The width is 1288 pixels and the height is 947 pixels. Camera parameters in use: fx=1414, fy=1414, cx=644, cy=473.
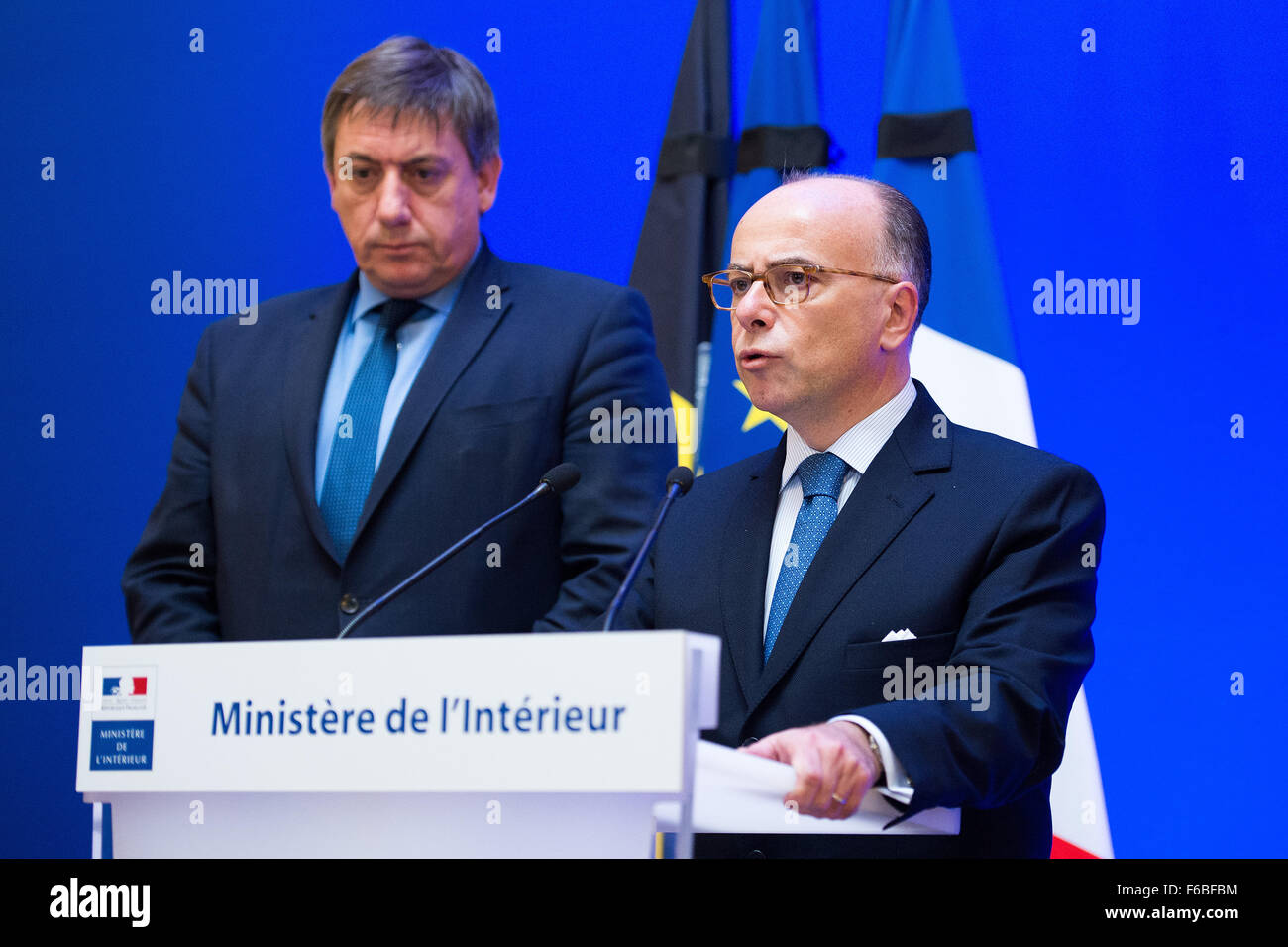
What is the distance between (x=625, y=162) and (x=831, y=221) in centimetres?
129

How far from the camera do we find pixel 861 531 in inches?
92.1

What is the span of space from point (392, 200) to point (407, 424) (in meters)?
0.51

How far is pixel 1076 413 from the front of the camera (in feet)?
11.3

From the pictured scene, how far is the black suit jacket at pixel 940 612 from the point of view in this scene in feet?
6.85

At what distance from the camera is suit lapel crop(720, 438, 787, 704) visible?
231 centimetres

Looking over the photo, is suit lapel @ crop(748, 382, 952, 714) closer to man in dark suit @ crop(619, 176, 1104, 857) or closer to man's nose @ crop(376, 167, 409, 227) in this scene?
man in dark suit @ crop(619, 176, 1104, 857)

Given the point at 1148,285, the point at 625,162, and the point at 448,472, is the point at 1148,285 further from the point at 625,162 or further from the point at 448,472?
the point at 448,472

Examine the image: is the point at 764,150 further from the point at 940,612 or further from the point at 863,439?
the point at 940,612

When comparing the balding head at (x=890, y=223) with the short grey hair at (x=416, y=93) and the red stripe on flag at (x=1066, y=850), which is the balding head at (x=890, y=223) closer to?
the short grey hair at (x=416, y=93)

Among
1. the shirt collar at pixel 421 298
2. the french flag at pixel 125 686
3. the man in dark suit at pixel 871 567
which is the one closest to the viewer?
the french flag at pixel 125 686

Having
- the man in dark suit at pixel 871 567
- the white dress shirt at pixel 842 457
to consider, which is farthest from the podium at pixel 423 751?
the white dress shirt at pixel 842 457

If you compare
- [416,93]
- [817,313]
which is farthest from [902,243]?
[416,93]

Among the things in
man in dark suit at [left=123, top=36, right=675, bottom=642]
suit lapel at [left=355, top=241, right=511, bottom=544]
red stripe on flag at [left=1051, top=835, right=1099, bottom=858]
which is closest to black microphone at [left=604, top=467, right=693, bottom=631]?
man in dark suit at [left=123, top=36, right=675, bottom=642]

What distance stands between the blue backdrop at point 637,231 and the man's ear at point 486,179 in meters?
0.50
